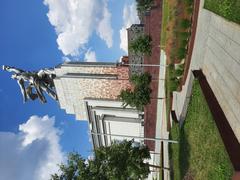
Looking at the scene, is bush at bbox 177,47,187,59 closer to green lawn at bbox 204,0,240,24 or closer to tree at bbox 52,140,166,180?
tree at bbox 52,140,166,180

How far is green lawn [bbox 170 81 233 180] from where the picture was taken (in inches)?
505

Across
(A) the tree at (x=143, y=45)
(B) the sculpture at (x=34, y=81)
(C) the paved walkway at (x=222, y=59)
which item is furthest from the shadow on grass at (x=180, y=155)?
(B) the sculpture at (x=34, y=81)

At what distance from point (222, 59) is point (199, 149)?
4.29 m

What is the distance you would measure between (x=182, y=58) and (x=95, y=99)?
15989 mm

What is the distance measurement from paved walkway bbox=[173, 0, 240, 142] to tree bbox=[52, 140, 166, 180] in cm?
692

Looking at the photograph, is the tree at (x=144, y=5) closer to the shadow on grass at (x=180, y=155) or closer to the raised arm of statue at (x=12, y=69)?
the raised arm of statue at (x=12, y=69)

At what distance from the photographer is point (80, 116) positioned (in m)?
41.7

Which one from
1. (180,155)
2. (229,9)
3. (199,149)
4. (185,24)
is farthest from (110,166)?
(229,9)

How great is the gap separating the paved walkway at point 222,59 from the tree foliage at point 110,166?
22.7ft

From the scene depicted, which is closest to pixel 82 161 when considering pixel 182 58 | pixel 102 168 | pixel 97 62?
pixel 102 168

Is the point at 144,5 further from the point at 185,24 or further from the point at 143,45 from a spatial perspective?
the point at 185,24

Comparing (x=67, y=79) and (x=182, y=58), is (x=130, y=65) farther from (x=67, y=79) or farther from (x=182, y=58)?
(x=182, y=58)

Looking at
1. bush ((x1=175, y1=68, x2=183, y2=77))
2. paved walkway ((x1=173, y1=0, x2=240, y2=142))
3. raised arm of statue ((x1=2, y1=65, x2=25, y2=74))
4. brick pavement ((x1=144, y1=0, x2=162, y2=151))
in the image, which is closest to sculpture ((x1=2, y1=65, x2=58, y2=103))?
raised arm of statue ((x1=2, y1=65, x2=25, y2=74))

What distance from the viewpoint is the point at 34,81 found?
39688 mm
